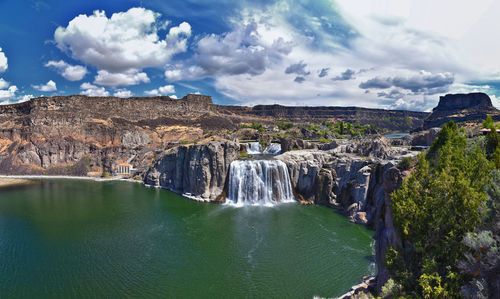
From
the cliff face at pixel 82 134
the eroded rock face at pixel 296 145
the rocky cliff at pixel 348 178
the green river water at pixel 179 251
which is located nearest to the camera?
the green river water at pixel 179 251

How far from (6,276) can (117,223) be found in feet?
44.8

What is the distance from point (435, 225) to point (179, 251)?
76.8 feet

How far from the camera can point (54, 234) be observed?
32469 millimetres

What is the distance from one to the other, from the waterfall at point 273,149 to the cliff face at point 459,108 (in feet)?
364

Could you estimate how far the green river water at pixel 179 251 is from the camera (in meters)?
21.5

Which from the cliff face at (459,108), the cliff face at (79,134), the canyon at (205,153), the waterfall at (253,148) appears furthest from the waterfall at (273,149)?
the cliff face at (459,108)

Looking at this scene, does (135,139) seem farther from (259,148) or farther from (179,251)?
(179,251)

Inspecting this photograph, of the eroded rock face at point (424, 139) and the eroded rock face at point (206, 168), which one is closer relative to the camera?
the eroded rock face at point (206, 168)

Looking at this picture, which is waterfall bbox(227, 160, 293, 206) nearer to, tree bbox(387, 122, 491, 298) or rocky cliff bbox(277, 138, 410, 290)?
rocky cliff bbox(277, 138, 410, 290)

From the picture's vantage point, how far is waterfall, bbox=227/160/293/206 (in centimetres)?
4506

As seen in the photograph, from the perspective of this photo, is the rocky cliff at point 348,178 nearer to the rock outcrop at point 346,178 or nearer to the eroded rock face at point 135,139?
the rock outcrop at point 346,178

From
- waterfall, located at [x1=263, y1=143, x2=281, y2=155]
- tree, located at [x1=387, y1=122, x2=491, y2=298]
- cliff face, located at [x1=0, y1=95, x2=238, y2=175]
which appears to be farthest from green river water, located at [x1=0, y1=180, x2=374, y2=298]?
cliff face, located at [x1=0, y1=95, x2=238, y2=175]

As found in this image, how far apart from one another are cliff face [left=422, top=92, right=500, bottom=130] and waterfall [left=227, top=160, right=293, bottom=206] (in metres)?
135

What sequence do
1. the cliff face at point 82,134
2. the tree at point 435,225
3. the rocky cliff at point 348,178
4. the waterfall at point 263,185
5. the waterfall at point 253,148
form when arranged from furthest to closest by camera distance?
the waterfall at point 253,148
the cliff face at point 82,134
the waterfall at point 263,185
the rocky cliff at point 348,178
the tree at point 435,225
